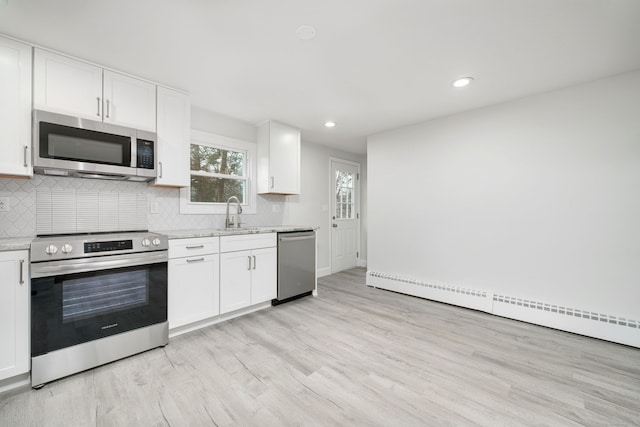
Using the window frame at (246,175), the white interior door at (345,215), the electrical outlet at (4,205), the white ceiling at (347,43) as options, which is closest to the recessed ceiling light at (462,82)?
the white ceiling at (347,43)

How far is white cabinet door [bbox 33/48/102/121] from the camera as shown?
2.00 metres

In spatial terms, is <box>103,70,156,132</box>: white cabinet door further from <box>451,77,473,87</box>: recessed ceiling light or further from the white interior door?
the white interior door

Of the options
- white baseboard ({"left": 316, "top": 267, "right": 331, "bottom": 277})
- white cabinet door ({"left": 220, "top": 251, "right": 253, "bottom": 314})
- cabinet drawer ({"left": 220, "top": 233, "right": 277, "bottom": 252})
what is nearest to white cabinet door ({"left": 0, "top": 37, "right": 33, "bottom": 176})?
cabinet drawer ({"left": 220, "top": 233, "right": 277, "bottom": 252})

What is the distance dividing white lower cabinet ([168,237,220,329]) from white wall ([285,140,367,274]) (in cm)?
174

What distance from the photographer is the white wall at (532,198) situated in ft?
7.91

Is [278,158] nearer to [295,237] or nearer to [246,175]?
[246,175]

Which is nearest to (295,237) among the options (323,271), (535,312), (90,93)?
(323,271)

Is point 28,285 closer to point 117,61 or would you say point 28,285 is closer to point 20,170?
point 20,170

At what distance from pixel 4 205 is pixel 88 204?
0.50m

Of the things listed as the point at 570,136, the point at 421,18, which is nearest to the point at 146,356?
the point at 421,18

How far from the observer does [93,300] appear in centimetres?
197

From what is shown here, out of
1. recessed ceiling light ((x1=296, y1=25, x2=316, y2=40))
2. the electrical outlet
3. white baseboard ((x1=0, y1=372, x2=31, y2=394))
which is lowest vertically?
white baseboard ((x1=0, y1=372, x2=31, y2=394))

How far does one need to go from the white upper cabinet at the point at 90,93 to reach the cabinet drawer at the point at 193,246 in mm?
1144

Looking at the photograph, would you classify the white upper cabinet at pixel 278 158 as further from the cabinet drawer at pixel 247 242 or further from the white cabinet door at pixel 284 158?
the cabinet drawer at pixel 247 242
